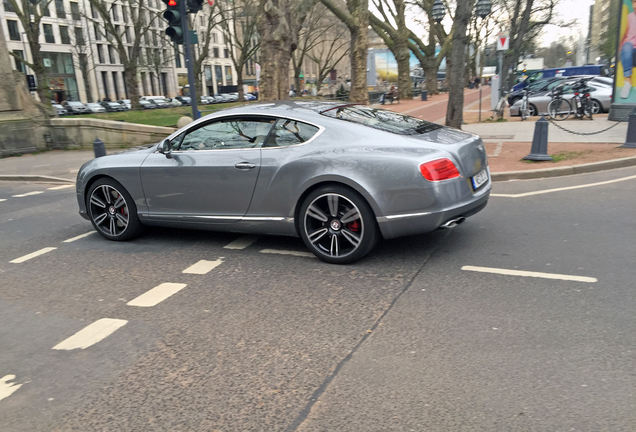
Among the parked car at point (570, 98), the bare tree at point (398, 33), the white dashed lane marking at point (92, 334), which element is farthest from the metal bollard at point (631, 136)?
the bare tree at point (398, 33)

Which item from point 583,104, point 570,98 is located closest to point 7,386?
point 583,104

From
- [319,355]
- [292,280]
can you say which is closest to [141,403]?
[319,355]

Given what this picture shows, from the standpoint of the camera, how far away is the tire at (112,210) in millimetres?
6160

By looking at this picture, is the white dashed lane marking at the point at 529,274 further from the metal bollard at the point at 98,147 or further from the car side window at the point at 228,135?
the metal bollard at the point at 98,147

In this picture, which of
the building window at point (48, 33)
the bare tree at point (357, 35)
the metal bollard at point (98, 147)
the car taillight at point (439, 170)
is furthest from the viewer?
the building window at point (48, 33)

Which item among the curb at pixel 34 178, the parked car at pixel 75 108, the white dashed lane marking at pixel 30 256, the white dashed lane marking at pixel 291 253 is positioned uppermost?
the white dashed lane marking at pixel 291 253

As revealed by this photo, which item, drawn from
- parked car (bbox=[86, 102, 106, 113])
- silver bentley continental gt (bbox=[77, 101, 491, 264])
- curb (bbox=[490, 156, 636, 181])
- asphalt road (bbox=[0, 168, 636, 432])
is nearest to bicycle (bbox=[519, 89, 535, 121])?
curb (bbox=[490, 156, 636, 181])

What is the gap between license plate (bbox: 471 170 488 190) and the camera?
5.07 m

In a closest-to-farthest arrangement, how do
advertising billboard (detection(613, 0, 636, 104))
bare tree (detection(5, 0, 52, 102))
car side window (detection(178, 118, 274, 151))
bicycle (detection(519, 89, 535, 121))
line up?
car side window (detection(178, 118, 274, 151)) → advertising billboard (detection(613, 0, 636, 104)) → bicycle (detection(519, 89, 535, 121)) → bare tree (detection(5, 0, 52, 102))

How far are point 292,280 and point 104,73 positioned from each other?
3119 inches

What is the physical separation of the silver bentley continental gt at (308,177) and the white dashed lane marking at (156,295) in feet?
3.41

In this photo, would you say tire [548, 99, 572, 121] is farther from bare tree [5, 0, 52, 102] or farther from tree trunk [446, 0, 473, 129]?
bare tree [5, 0, 52, 102]

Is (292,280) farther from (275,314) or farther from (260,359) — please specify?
(260,359)

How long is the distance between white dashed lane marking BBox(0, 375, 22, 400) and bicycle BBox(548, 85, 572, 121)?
18.2m
